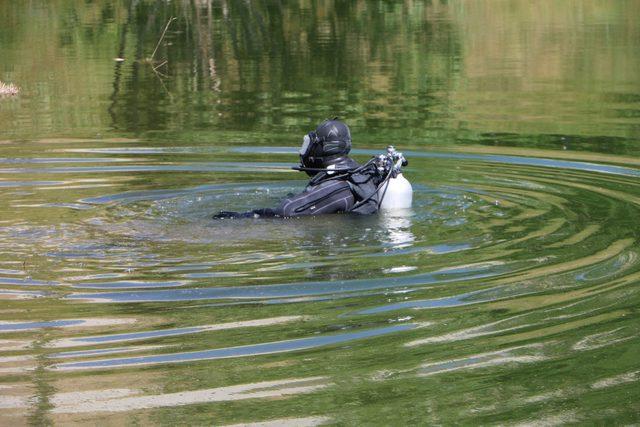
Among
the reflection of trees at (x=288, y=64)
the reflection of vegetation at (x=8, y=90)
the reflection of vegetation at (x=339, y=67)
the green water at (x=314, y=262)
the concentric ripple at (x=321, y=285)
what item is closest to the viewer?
the green water at (x=314, y=262)

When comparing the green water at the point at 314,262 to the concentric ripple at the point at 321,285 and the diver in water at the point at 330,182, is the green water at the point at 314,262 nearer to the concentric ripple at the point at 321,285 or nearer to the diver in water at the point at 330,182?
the concentric ripple at the point at 321,285


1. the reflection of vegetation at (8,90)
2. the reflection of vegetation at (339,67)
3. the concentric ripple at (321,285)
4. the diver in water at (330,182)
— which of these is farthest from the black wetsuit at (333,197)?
the reflection of vegetation at (8,90)

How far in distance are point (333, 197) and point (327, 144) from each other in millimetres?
422

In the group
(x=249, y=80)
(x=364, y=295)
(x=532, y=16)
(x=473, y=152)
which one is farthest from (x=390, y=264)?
(x=532, y=16)

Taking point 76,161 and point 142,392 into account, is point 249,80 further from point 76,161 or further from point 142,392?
point 142,392

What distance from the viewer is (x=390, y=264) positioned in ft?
26.8

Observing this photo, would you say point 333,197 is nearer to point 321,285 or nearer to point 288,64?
point 321,285

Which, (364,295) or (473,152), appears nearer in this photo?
(364,295)

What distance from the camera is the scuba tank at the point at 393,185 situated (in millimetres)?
9844

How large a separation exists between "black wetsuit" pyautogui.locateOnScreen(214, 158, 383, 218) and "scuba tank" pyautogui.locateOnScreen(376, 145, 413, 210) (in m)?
0.07

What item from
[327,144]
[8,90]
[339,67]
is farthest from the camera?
[339,67]

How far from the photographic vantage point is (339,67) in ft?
75.6

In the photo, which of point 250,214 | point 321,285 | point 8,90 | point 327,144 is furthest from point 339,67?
point 321,285

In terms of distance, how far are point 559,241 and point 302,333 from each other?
2.89 m
